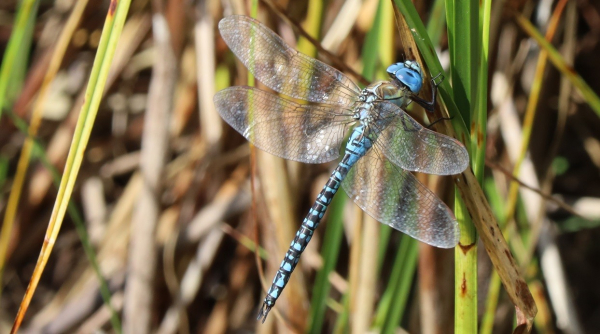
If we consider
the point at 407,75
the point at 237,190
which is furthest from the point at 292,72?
the point at 237,190

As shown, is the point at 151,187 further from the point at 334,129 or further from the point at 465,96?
the point at 465,96

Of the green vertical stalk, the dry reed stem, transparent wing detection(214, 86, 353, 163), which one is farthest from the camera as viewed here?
the dry reed stem

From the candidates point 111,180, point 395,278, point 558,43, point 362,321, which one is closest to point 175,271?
point 111,180

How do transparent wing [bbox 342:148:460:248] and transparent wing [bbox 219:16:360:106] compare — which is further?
transparent wing [bbox 219:16:360:106]

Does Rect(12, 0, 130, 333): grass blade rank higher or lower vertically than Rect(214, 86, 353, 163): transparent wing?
higher

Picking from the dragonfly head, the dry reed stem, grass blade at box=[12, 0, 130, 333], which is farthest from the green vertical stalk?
the dry reed stem

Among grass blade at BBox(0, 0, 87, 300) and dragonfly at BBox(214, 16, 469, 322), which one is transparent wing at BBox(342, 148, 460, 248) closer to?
dragonfly at BBox(214, 16, 469, 322)

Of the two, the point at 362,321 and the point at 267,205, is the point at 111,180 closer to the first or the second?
the point at 267,205
